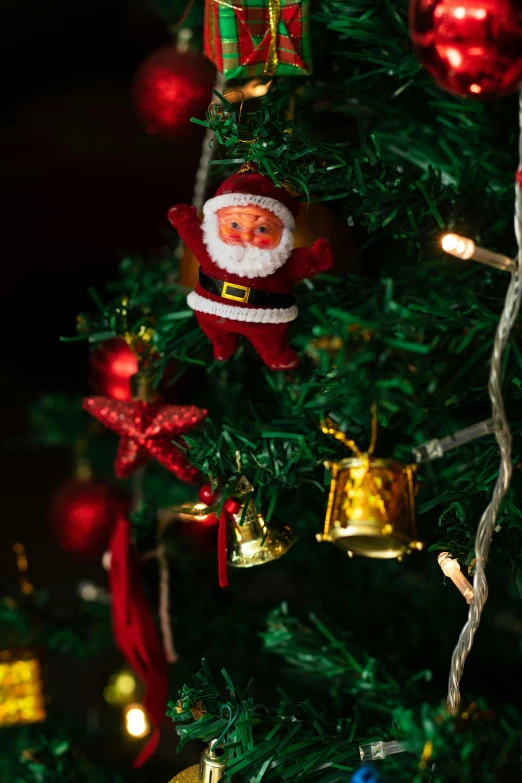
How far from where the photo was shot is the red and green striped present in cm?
59

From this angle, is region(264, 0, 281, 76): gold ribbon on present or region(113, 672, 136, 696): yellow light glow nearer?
region(264, 0, 281, 76): gold ribbon on present

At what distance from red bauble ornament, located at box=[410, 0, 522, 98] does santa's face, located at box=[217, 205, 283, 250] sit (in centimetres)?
15

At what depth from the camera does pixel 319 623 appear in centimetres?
71

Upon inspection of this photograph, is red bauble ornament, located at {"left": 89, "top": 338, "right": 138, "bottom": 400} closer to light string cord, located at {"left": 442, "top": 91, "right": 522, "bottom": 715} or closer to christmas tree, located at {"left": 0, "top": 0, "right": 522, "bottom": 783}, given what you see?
christmas tree, located at {"left": 0, "top": 0, "right": 522, "bottom": 783}

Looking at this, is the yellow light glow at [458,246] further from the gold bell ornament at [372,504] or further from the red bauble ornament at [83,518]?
the red bauble ornament at [83,518]

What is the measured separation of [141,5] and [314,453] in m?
1.12

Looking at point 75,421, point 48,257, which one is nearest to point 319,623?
point 75,421

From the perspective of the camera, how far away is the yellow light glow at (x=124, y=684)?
3.28 feet

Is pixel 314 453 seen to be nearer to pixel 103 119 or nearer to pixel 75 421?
pixel 75 421

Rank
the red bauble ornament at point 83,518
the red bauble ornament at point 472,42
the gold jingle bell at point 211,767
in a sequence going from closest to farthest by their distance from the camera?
the red bauble ornament at point 472,42 < the gold jingle bell at point 211,767 < the red bauble ornament at point 83,518

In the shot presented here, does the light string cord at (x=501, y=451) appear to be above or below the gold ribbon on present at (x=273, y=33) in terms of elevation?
below

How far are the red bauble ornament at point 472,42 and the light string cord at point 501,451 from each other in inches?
1.1

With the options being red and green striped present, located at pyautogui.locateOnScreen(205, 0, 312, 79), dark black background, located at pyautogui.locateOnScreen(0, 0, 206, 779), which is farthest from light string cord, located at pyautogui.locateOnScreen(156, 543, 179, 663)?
dark black background, located at pyautogui.locateOnScreen(0, 0, 206, 779)

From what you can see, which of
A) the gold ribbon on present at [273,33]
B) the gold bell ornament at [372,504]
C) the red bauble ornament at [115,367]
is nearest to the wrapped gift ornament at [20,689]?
the red bauble ornament at [115,367]
